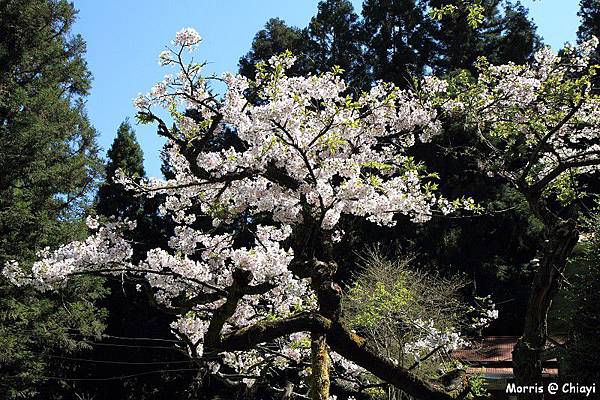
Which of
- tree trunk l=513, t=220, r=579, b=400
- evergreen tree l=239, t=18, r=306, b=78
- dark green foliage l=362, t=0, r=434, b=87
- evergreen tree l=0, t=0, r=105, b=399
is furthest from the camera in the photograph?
evergreen tree l=239, t=18, r=306, b=78

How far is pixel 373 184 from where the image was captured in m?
4.68

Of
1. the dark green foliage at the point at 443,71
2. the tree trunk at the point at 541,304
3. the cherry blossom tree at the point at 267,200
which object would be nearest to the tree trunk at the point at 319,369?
the cherry blossom tree at the point at 267,200

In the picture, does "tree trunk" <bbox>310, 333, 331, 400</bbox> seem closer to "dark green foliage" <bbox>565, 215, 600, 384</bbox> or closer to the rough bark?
the rough bark

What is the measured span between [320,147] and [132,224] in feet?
5.90

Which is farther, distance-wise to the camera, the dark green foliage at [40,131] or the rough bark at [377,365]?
the dark green foliage at [40,131]

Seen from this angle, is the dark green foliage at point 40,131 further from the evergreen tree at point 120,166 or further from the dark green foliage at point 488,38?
the dark green foliage at point 488,38

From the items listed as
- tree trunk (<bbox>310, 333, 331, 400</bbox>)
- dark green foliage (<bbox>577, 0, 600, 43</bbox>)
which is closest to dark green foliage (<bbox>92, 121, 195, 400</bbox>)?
tree trunk (<bbox>310, 333, 331, 400</bbox>)

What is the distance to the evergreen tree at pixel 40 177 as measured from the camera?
512 inches

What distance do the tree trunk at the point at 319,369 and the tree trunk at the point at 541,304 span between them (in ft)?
5.50

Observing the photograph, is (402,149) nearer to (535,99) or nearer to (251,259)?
(535,99)

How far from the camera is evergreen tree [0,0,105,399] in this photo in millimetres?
13008

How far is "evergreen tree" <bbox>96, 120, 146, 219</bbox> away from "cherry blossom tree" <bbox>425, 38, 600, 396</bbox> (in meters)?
15.7

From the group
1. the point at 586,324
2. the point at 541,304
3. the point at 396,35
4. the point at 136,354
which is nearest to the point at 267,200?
the point at 541,304

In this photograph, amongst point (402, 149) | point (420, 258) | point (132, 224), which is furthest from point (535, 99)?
point (420, 258)
